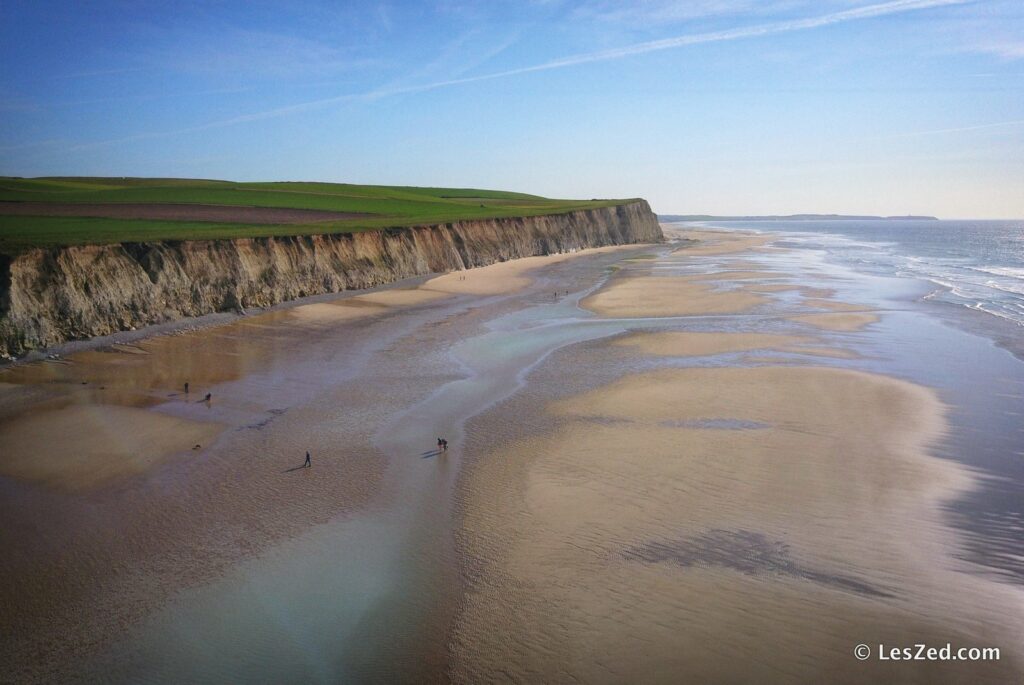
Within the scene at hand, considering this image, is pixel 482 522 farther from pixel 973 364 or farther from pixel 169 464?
pixel 973 364

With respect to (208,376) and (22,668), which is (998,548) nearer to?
(22,668)

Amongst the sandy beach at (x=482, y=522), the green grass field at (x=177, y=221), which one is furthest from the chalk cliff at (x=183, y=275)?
the sandy beach at (x=482, y=522)

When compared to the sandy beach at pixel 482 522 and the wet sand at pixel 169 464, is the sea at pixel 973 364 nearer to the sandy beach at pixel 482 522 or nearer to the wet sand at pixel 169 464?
the sandy beach at pixel 482 522

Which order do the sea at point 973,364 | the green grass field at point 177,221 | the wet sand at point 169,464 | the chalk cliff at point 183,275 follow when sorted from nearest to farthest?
the wet sand at point 169,464
the sea at point 973,364
the chalk cliff at point 183,275
the green grass field at point 177,221

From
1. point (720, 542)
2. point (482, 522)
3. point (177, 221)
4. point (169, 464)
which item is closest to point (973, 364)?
point (720, 542)

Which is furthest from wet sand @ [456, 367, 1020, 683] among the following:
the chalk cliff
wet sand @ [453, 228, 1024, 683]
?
the chalk cliff

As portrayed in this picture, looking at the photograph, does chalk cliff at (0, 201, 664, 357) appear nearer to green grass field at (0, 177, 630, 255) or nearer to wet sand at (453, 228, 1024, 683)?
green grass field at (0, 177, 630, 255)
